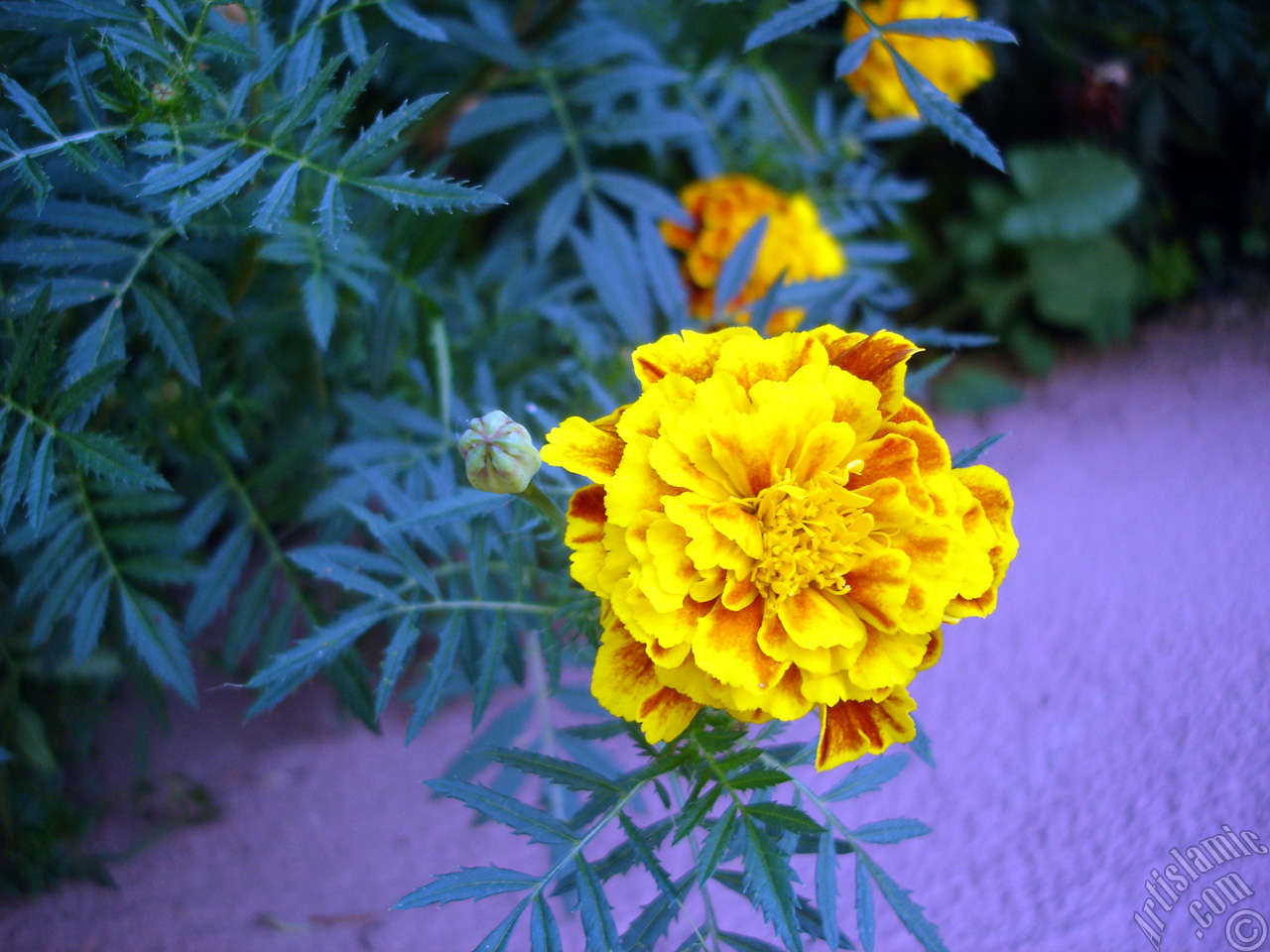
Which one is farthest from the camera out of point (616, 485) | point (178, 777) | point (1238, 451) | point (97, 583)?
point (1238, 451)

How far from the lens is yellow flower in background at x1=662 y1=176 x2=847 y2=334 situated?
51.6 inches

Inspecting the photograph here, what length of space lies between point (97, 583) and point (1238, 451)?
1561 millimetres

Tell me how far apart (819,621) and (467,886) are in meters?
0.34

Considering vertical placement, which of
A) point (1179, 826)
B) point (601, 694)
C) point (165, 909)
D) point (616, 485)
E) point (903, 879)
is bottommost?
point (165, 909)

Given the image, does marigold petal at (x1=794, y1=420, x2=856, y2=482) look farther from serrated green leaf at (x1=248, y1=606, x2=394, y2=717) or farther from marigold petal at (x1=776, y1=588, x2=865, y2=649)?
serrated green leaf at (x1=248, y1=606, x2=394, y2=717)

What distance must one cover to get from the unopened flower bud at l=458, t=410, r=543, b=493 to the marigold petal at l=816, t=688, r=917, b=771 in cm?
29

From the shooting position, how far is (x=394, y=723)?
51.3 inches

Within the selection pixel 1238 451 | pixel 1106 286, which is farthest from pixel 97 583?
pixel 1106 286

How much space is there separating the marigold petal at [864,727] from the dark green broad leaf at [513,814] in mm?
232

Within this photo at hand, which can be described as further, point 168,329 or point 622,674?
point 168,329

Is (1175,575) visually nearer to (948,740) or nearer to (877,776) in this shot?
(948,740)

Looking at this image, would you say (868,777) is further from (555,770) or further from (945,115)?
(945,115)

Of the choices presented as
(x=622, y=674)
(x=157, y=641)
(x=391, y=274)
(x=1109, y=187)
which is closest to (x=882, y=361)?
(x=622, y=674)

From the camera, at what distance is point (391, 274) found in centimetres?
108
